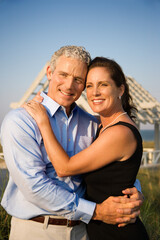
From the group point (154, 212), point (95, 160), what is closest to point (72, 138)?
point (95, 160)

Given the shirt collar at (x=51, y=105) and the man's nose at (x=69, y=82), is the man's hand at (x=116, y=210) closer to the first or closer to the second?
the shirt collar at (x=51, y=105)

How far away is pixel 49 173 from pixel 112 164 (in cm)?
62

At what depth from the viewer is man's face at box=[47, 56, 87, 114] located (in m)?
2.58

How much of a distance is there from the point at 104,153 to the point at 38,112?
746 mm

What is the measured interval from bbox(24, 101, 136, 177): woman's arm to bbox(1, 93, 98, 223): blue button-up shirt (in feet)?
0.30

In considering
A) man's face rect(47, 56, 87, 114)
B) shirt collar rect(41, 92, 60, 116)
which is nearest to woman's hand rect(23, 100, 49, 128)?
shirt collar rect(41, 92, 60, 116)

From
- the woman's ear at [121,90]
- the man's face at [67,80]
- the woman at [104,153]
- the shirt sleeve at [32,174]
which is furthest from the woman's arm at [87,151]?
the woman's ear at [121,90]

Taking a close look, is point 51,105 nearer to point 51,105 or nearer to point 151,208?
point 51,105

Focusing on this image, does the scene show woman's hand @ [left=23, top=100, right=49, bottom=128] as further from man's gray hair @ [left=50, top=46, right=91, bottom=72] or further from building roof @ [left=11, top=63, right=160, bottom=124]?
building roof @ [left=11, top=63, right=160, bottom=124]

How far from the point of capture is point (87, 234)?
2.59m

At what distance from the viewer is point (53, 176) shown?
2.39 meters

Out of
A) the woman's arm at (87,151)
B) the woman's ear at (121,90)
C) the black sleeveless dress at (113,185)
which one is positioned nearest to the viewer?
the woman's arm at (87,151)

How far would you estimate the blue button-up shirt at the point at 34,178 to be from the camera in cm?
216

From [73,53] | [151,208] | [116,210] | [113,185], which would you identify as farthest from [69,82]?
[151,208]
